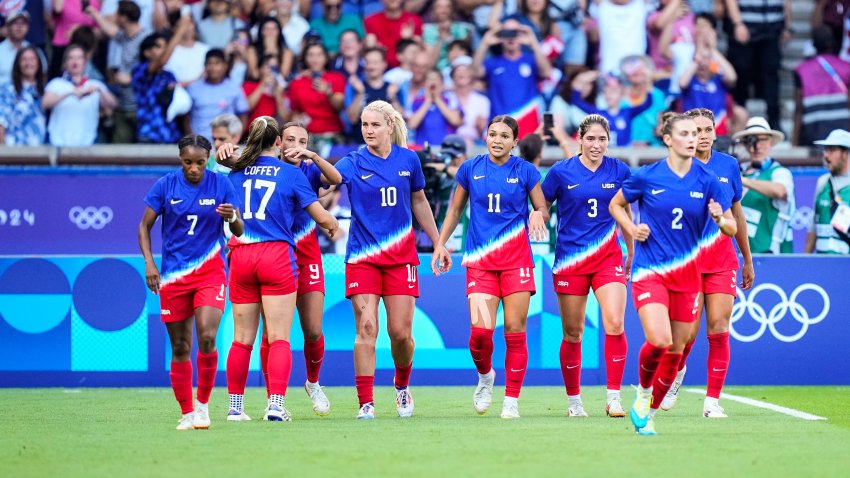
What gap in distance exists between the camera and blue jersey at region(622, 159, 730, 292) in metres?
9.66

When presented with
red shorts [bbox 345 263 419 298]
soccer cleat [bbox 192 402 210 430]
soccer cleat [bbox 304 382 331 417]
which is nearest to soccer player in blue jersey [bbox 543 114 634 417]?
red shorts [bbox 345 263 419 298]

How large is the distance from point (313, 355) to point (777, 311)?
553 cm

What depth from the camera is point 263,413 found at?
37.3 ft

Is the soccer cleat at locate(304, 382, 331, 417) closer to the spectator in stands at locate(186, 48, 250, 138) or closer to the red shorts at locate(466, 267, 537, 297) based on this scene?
the red shorts at locate(466, 267, 537, 297)

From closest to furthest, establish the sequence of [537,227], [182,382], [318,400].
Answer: [182,382] → [537,227] → [318,400]

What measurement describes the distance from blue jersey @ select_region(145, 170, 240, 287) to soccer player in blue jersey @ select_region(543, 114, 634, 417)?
2.76 metres

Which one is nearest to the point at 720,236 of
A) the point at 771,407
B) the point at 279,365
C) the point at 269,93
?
the point at 771,407

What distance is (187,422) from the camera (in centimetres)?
991

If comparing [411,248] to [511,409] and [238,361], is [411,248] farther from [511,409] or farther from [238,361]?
[238,361]

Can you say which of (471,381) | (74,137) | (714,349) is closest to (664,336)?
(714,349)

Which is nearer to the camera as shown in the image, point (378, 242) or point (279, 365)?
point (279, 365)

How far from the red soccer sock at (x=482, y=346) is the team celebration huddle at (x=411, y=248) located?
11 millimetres

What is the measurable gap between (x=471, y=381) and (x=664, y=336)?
208 inches

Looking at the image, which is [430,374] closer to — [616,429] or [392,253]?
[392,253]
